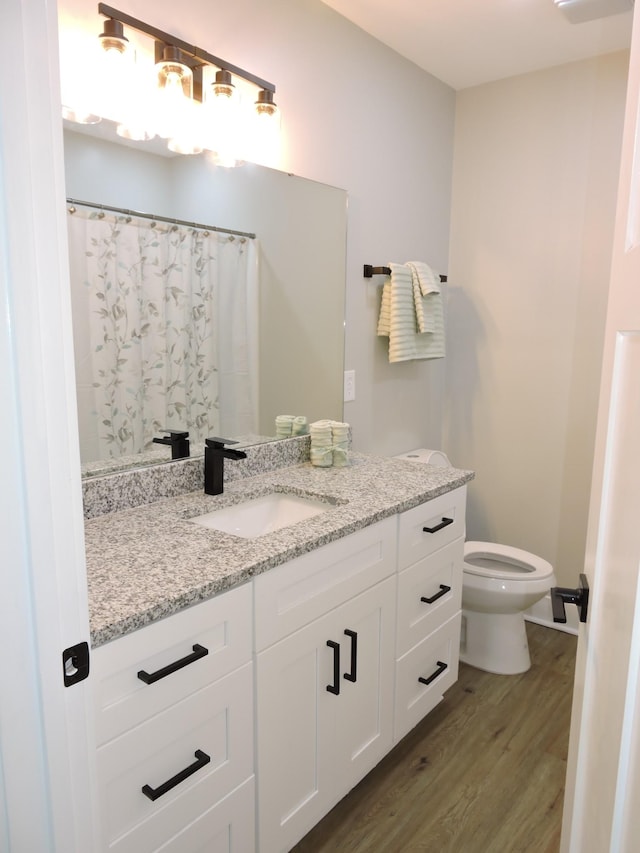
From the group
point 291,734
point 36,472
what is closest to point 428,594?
point 291,734

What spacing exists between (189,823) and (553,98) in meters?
2.93

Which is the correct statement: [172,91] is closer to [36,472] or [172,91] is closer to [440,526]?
[36,472]

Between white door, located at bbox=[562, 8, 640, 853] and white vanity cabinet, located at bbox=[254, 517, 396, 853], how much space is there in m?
0.62

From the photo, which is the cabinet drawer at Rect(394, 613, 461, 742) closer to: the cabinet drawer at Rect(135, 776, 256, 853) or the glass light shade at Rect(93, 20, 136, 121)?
the cabinet drawer at Rect(135, 776, 256, 853)

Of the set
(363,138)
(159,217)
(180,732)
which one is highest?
(363,138)

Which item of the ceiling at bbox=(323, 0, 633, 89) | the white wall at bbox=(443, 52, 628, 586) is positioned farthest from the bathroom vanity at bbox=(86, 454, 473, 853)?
the ceiling at bbox=(323, 0, 633, 89)

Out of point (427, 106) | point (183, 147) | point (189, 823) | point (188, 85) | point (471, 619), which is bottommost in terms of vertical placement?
point (471, 619)

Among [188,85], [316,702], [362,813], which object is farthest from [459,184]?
[362,813]

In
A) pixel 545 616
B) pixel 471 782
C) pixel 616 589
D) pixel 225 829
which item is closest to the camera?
pixel 616 589

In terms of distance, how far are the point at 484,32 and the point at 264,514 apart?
1995mm

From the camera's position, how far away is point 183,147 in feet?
5.57

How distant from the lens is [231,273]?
194 centimetres

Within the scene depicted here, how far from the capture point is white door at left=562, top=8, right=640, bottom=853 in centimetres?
70

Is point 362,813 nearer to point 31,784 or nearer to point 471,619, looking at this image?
point 471,619
